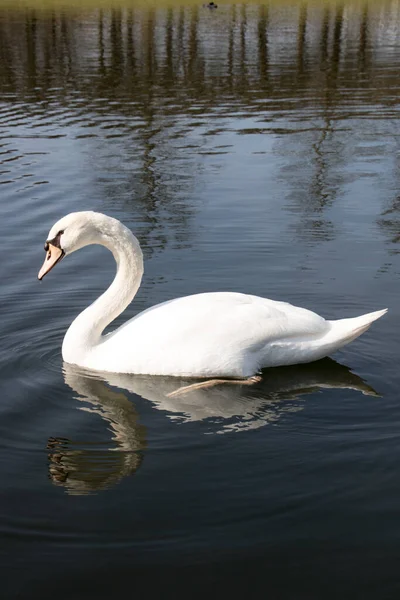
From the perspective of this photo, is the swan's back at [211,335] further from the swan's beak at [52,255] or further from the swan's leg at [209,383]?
the swan's beak at [52,255]

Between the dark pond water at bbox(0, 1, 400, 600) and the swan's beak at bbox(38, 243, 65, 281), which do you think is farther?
the swan's beak at bbox(38, 243, 65, 281)

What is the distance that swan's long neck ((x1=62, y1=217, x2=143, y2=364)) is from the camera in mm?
7211

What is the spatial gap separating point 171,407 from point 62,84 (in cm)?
2053

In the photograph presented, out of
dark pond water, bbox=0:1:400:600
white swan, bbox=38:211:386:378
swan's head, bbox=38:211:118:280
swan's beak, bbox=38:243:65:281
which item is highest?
swan's head, bbox=38:211:118:280

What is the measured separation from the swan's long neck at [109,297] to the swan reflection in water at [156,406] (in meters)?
0.20

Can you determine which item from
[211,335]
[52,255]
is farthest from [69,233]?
[211,335]

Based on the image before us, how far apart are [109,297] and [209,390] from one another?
1284 millimetres

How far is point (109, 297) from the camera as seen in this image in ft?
24.5

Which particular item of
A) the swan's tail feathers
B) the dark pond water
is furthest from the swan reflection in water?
the swan's tail feathers

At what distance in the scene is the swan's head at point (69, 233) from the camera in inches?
279

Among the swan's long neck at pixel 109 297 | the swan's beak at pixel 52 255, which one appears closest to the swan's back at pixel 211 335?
the swan's long neck at pixel 109 297

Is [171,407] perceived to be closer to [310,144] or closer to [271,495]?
[271,495]

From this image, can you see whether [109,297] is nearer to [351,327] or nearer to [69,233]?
[69,233]

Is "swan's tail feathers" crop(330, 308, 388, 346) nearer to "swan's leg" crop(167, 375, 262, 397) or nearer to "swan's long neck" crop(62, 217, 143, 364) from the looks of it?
"swan's leg" crop(167, 375, 262, 397)
